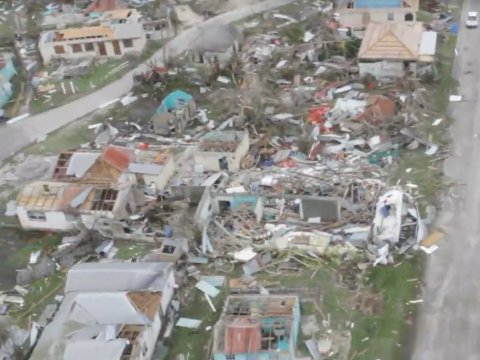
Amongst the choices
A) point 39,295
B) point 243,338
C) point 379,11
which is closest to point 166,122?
point 39,295

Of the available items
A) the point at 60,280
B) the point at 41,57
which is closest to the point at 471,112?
the point at 60,280

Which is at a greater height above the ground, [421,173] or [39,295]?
[421,173]

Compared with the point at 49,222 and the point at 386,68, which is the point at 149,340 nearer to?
the point at 49,222

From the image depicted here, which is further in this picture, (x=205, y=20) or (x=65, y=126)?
(x=205, y=20)

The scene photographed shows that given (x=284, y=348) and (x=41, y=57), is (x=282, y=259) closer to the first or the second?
(x=284, y=348)

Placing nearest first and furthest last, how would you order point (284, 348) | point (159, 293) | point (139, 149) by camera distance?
point (284, 348) < point (159, 293) < point (139, 149)

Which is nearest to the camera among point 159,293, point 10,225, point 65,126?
point 159,293

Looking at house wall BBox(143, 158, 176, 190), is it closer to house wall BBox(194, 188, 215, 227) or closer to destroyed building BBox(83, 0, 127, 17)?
house wall BBox(194, 188, 215, 227)
